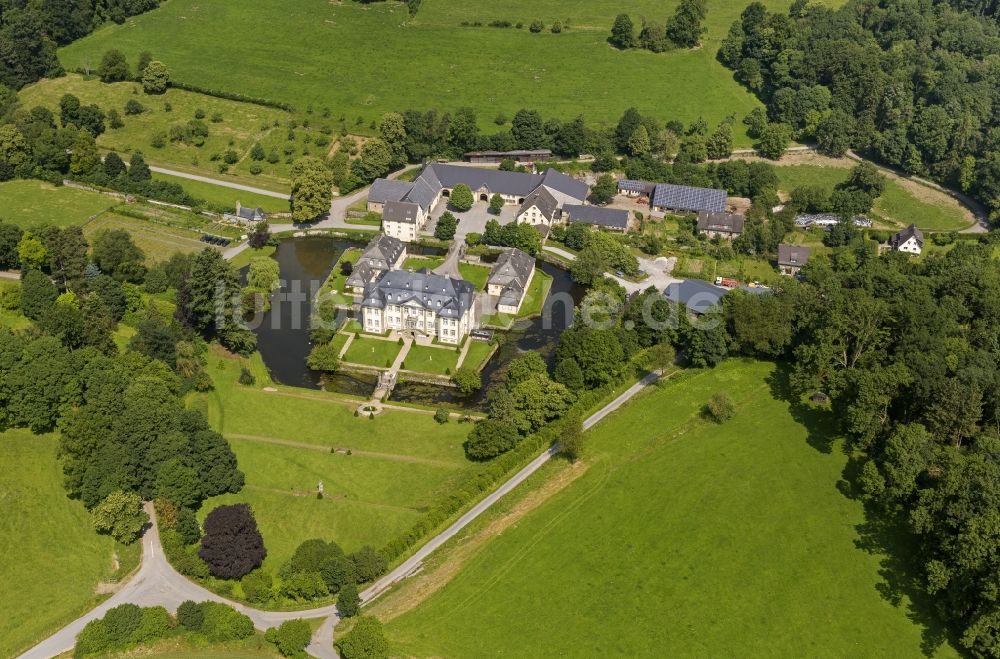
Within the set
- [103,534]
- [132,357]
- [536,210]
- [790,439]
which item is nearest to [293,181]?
[536,210]

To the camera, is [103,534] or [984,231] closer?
[103,534]

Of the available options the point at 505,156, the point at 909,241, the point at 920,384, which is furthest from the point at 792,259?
the point at 505,156

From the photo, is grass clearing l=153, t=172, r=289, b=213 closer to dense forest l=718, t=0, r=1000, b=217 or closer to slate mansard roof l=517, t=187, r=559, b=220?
slate mansard roof l=517, t=187, r=559, b=220

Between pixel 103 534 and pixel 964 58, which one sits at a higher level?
pixel 964 58

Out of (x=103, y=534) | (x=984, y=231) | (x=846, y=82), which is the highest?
(x=846, y=82)

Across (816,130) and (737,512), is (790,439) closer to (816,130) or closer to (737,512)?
(737,512)

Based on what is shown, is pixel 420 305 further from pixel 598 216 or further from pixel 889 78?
pixel 889 78
